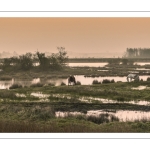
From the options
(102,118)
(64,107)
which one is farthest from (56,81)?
(102,118)

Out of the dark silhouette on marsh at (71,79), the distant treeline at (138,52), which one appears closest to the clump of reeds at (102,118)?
the dark silhouette on marsh at (71,79)

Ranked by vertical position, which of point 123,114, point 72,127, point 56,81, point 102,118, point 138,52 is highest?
point 138,52

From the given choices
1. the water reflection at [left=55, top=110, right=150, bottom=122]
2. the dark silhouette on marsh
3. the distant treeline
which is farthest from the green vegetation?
the distant treeline

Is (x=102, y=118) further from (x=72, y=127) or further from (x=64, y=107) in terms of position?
(x=64, y=107)

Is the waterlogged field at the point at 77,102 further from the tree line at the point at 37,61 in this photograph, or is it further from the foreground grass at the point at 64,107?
the tree line at the point at 37,61

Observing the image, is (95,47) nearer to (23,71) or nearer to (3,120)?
(23,71)

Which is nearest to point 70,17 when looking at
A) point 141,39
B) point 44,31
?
point 44,31

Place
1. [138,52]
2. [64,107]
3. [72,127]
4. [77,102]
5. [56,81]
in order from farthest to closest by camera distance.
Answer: [56,81] < [77,102] < [138,52] < [64,107] < [72,127]

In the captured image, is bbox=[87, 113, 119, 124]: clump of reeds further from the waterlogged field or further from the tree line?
the tree line

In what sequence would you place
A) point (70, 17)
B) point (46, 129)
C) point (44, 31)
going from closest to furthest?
1. point (46, 129)
2. point (70, 17)
3. point (44, 31)

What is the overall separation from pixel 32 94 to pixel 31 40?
2.94 m

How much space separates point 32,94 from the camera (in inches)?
738

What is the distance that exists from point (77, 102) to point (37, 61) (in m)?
3.08

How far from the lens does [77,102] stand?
699 inches
